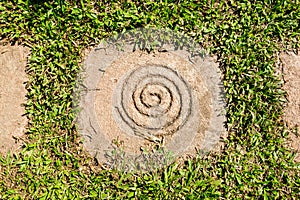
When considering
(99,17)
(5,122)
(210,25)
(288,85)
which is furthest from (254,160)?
(5,122)

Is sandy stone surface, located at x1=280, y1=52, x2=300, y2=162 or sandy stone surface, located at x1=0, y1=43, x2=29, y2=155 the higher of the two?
sandy stone surface, located at x1=280, y1=52, x2=300, y2=162

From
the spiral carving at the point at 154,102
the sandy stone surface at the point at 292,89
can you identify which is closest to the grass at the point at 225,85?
the sandy stone surface at the point at 292,89

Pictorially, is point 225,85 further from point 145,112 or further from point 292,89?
point 145,112

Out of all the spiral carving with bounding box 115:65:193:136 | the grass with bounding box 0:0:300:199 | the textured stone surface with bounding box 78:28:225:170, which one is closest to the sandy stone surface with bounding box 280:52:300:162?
the grass with bounding box 0:0:300:199

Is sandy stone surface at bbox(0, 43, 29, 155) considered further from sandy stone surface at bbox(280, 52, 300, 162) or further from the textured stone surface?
sandy stone surface at bbox(280, 52, 300, 162)

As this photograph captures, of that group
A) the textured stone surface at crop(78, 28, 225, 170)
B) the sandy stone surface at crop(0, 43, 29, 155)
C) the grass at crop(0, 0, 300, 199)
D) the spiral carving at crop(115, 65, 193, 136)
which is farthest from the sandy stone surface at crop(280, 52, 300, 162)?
the sandy stone surface at crop(0, 43, 29, 155)
